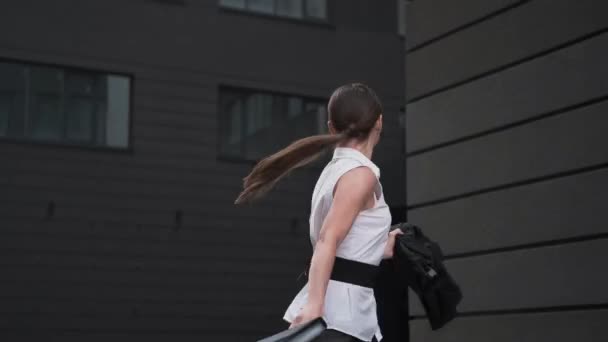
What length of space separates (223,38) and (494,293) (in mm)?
14725

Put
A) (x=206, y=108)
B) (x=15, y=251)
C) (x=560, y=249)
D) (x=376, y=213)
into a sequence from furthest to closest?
(x=206, y=108) < (x=15, y=251) < (x=560, y=249) < (x=376, y=213)

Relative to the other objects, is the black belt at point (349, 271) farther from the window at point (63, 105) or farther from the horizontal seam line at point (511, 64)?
the window at point (63, 105)

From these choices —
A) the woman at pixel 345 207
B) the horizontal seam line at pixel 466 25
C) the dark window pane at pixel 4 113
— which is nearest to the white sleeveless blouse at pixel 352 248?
the woman at pixel 345 207

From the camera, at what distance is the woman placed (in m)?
3.76

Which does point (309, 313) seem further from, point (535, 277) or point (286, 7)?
point (286, 7)

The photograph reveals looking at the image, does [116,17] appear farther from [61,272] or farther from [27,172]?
[61,272]

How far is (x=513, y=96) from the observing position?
6.75 meters

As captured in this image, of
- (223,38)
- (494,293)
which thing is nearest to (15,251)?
(223,38)

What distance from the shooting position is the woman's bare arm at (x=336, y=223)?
3688 mm

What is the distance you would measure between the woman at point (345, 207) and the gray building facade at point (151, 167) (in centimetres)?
1556

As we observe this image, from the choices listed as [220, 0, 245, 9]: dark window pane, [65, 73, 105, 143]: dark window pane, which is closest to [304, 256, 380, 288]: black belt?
[65, 73, 105, 143]: dark window pane

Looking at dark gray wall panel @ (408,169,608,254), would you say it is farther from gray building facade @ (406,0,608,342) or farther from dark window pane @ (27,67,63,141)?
dark window pane @ (27,67,63,141)

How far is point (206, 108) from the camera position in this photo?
66.7 ft

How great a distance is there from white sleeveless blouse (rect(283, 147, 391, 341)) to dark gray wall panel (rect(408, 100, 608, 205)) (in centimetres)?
254
